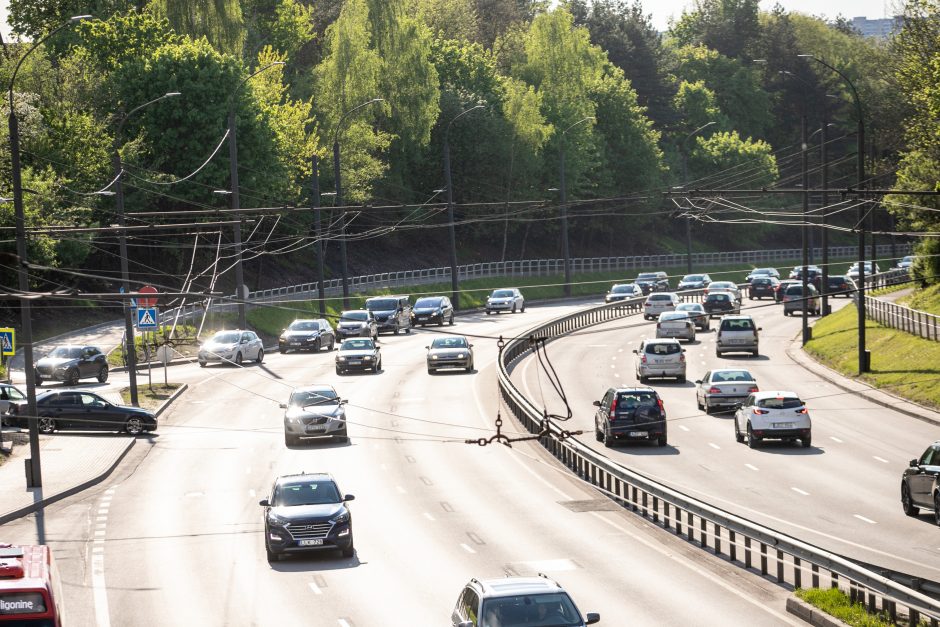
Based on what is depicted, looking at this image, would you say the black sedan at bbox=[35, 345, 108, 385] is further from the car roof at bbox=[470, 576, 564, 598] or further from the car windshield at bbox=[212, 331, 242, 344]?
the car roof at bbox=[470, 576, 564, 598]

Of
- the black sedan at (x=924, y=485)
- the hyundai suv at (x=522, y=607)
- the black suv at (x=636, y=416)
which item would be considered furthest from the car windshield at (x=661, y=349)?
the hyundai suv at (x=522, y=607)

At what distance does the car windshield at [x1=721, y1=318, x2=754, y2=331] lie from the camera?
5934 centimetres

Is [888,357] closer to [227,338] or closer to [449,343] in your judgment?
[449,343]

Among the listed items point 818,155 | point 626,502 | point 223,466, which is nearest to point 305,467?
point 223,466

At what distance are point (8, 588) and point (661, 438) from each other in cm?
2508

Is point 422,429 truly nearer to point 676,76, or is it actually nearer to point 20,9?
point 20,9

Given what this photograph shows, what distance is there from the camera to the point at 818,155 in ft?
489

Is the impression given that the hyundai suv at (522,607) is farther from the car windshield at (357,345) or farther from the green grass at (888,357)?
the car windshield at (357,345)

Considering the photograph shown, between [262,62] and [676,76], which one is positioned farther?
[676,76]

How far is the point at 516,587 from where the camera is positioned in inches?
620

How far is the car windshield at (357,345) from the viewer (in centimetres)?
5472

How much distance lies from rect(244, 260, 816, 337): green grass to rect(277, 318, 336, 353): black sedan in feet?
14.8

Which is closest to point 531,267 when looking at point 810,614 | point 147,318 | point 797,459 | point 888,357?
point 888,357

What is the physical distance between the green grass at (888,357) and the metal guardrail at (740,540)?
47.3 feet
